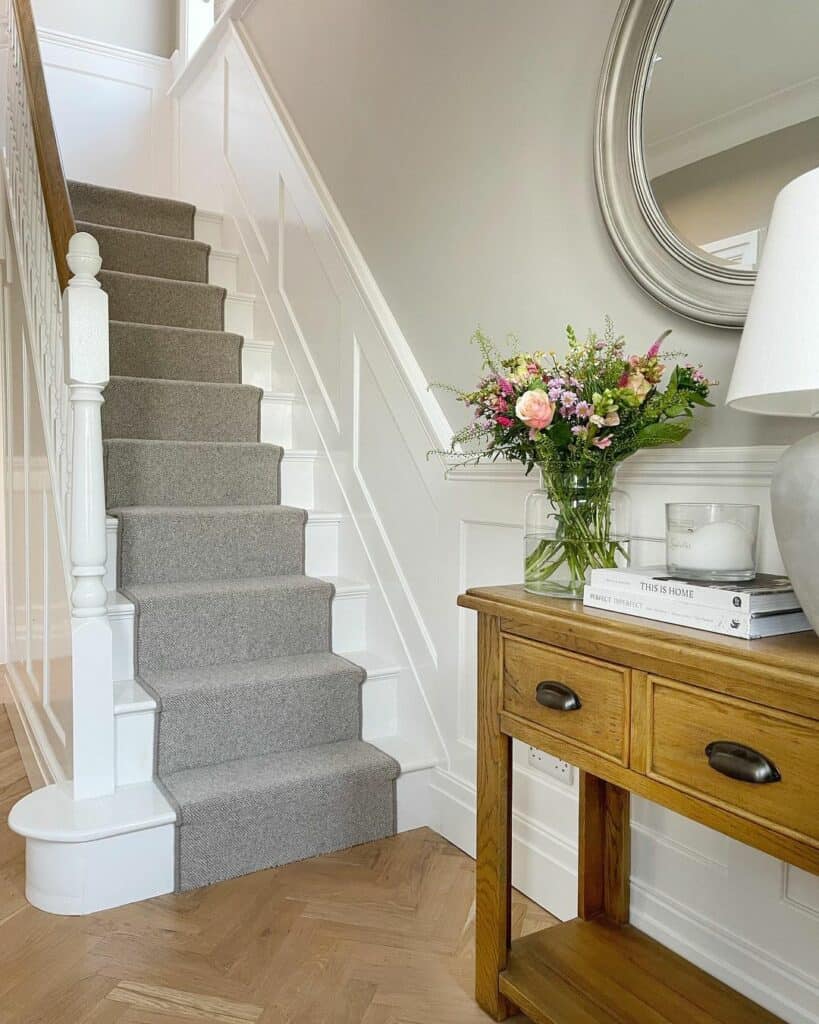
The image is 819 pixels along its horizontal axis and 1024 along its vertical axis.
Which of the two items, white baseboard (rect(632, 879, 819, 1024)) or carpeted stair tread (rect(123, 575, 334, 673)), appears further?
carpeted stair tread (rect(123, 575, 334, 673))

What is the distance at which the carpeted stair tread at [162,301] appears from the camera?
3.25 meters

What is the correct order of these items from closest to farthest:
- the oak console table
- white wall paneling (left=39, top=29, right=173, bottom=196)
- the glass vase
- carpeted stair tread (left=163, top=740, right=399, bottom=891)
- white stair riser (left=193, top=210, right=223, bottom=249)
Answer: the oak console table → the glass vase → carpeted stair tread (left=163, top=740, right=399, bottom=891) → white stair riser (left=193, top=210, right=223, bottom=249) → white wall paneling (left=39, top=29, right=173, bottom=196)

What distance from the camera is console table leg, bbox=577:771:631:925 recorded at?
5.38ft

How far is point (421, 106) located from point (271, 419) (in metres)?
1.25

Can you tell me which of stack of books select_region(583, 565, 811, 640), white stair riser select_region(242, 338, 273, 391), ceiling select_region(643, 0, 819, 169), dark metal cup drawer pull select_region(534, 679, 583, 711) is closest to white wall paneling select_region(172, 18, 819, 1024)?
white stair riser select_region(242, 338, 273, 391)

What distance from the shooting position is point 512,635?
1385 millimetres

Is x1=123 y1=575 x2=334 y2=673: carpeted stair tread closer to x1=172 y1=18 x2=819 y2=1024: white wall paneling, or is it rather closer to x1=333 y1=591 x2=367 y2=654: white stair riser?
x1=333 y1=591 x2=367 y2=654: white stair riser

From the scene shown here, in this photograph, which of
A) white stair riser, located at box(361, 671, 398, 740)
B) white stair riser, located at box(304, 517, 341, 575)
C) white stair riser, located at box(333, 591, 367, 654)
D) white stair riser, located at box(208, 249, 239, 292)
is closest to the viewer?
white stair riser, located at box(361, 671, 398, 740)

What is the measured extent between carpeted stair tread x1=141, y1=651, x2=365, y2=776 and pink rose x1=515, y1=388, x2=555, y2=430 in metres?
1.19

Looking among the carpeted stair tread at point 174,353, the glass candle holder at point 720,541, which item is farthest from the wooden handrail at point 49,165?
the glass candle holder at point 720,541

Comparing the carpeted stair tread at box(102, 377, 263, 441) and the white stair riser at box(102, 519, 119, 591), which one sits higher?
the carpeted stair tread at box(102, 377, 263, 441)

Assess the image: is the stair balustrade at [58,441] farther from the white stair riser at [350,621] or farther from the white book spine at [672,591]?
the white book spine at [672,591]

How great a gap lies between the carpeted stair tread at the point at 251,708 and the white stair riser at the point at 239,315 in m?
1.67

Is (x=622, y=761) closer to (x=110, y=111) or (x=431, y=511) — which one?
(x=431, y=511)
